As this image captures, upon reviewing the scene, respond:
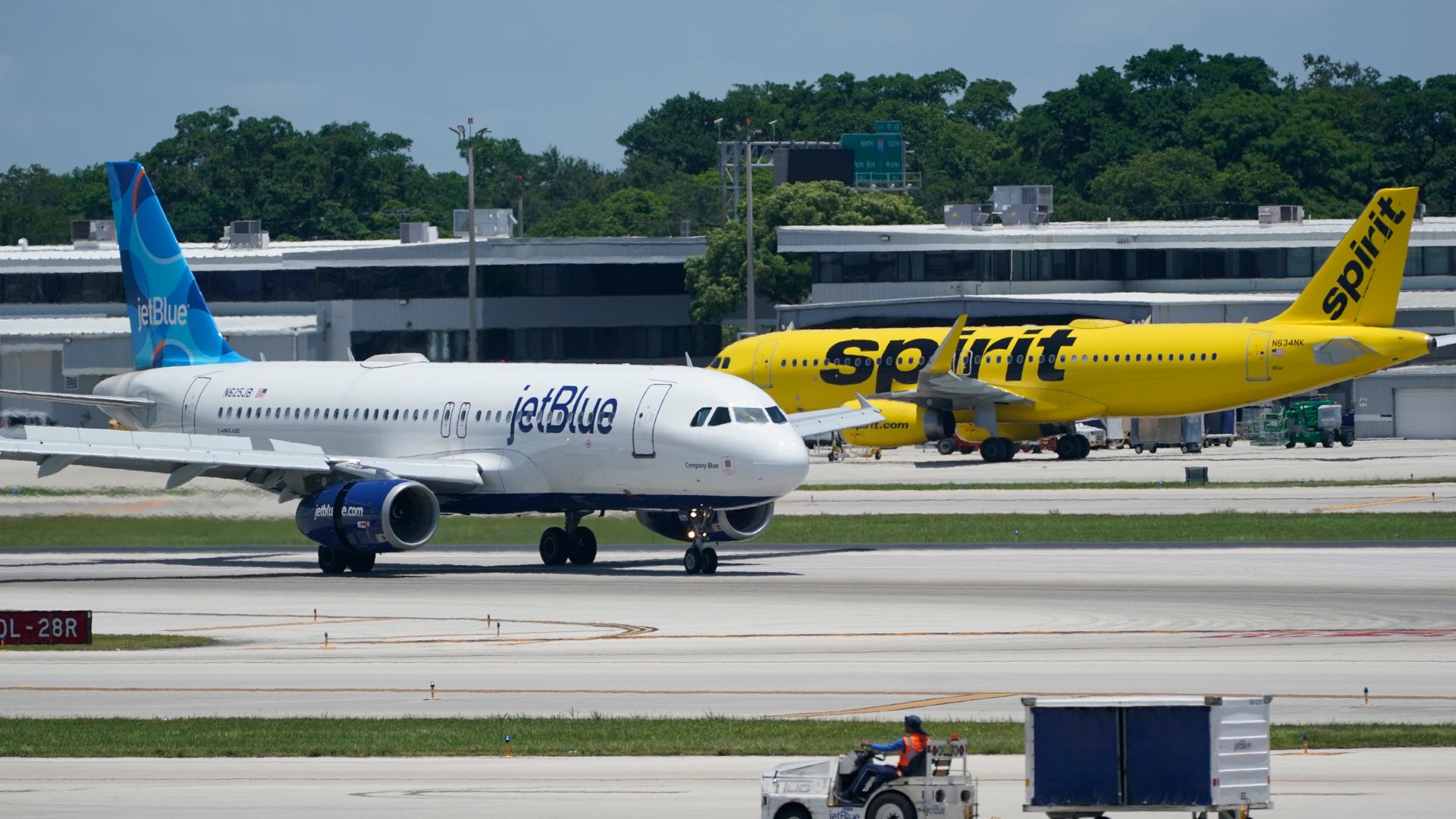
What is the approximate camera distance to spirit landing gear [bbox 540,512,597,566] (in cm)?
4428

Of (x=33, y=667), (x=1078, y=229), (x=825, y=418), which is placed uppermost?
(x=1078, y=229)

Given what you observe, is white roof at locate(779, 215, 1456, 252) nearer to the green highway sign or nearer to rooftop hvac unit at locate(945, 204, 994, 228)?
rooftop hvac unit at locate(945, 204, 994, 228)

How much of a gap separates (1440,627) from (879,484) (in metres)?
38.4

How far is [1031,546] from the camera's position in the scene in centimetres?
4694

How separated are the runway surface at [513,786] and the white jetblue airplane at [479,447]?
19.2 m

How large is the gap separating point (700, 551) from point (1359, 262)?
39737mm

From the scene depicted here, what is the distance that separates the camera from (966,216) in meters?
120

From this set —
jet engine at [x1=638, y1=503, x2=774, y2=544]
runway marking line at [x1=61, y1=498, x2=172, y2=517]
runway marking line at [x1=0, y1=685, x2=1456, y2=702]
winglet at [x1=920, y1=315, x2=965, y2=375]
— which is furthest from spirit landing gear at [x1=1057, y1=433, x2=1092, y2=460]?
runway marking line at [x1=0, y1=685, x2=1456, y2=702]

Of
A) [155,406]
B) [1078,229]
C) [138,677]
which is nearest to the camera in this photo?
[138,677]

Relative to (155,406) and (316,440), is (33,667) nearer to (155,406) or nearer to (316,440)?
(316,440)

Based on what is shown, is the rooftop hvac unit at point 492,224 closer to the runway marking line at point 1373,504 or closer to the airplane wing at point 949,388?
the airplane wing at point 949,388


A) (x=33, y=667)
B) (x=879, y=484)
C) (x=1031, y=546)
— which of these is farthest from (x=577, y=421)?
(x=879, y=484)

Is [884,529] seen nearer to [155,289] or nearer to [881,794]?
[155,289]

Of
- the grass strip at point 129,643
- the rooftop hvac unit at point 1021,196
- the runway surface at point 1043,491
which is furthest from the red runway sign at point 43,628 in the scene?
the rooftop hvac unit at point 1021,196
